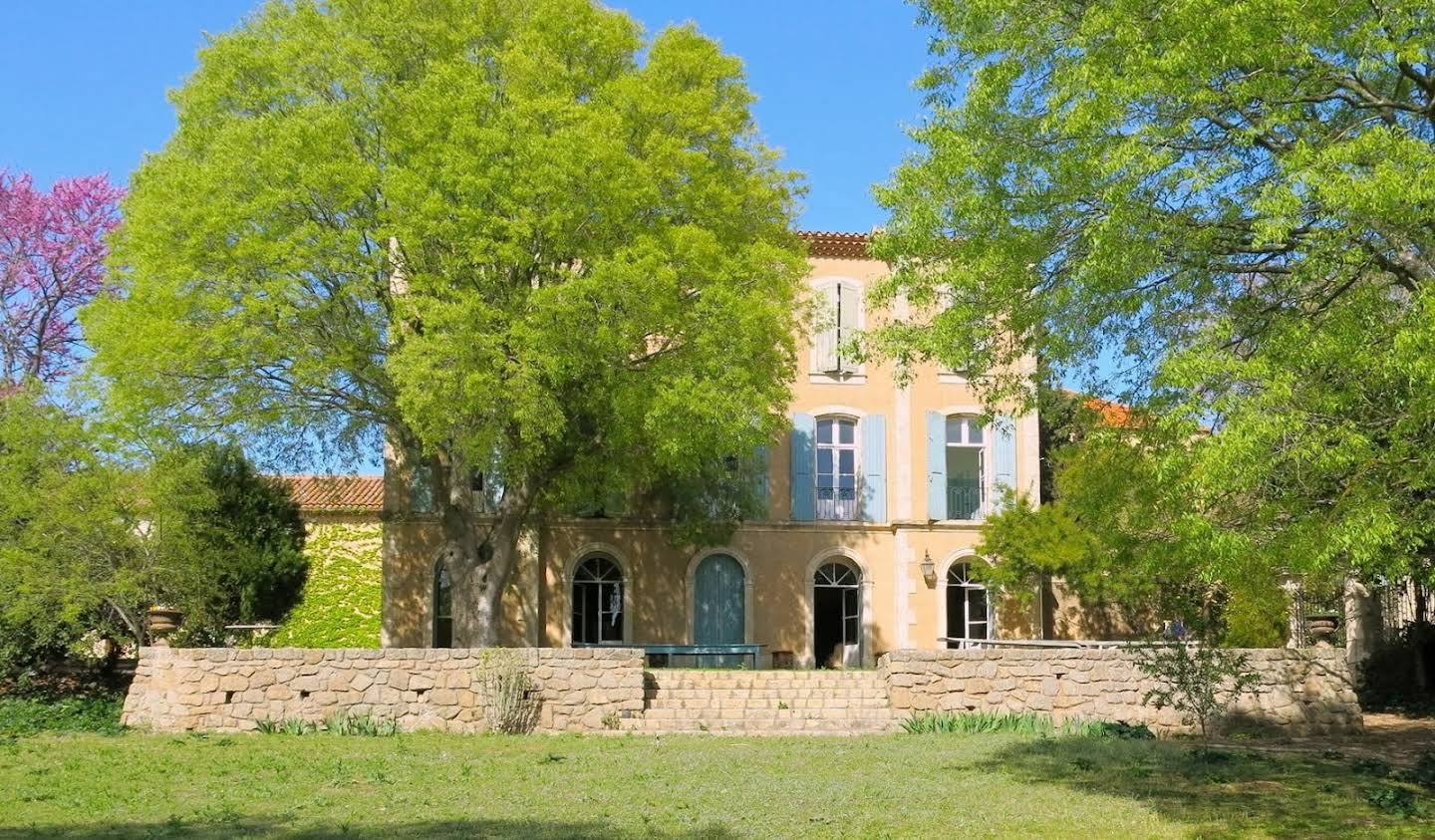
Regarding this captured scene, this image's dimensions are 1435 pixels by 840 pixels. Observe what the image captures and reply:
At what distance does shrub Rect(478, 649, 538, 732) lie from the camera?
1591 cm

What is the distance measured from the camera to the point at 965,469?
84.6ft

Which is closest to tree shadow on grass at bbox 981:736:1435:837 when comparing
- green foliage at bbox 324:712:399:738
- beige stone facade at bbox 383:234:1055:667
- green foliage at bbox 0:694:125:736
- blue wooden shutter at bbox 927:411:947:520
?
green foliage at bbox 324:712:399:738

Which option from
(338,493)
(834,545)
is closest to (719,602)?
(834,545)

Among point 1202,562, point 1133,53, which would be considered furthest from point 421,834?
point 1133,53

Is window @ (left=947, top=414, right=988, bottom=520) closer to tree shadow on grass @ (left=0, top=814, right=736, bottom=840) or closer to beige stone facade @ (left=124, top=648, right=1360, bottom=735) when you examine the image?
beige stone facade @ (left=124, top=648, right=1360, bottom=735)

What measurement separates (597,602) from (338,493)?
16.9ft

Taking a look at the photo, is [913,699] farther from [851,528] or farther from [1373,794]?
[851,528]

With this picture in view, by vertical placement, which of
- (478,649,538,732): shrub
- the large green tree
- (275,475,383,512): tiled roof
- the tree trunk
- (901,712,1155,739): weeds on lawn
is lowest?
(901,712,1155,739): weeds on lawn

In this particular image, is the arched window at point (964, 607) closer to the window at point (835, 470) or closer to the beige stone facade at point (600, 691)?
the window at point (835, 470)

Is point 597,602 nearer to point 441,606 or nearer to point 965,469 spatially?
point 441,606

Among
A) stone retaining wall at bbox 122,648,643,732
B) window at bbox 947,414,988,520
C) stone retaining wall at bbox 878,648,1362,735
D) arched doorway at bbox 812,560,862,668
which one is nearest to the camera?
stone retaining wall at bbox 878,648,1362,735

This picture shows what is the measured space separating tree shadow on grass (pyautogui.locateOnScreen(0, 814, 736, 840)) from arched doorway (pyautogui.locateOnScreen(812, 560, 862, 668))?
17.0m

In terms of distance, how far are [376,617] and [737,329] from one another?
406 inches

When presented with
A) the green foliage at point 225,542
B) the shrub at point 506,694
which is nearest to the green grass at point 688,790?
the shrub at point 506,694
